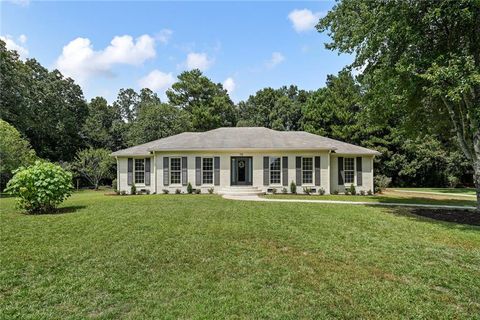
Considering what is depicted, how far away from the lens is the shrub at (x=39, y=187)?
980 centimetres

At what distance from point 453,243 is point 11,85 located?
32.2m

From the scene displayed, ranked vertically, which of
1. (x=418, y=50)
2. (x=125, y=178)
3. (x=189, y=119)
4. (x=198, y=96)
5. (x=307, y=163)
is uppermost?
(x=198, y=96)

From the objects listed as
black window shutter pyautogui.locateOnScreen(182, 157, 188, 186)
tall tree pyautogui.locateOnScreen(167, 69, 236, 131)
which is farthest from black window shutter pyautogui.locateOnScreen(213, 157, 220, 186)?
tall tree pyautogui.locateOnScreen(167, 69, 236, 131)

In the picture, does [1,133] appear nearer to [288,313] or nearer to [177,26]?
[177,26]

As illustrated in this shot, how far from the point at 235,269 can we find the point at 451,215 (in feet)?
30.3

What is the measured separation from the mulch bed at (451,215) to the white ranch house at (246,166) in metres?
7.21

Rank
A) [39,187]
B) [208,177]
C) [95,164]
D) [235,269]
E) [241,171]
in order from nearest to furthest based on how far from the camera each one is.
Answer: [235,269] → [39,187] → [208,177] → [241,171] → [95,164]

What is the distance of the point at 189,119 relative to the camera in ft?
112

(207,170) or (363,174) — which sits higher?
(207,170)

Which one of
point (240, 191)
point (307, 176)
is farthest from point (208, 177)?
point (307, 176)

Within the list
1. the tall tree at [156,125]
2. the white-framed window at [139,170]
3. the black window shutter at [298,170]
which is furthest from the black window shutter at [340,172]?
the tall tree at [156,125]

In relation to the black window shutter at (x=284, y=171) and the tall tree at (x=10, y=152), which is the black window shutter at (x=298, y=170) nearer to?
the black window shutter at (x=284, y=171)

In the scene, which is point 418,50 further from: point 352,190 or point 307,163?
point 352,190

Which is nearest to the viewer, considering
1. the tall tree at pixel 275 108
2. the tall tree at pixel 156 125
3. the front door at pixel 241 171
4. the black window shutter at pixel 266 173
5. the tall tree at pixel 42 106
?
the black window shutter at pixel 266 173
